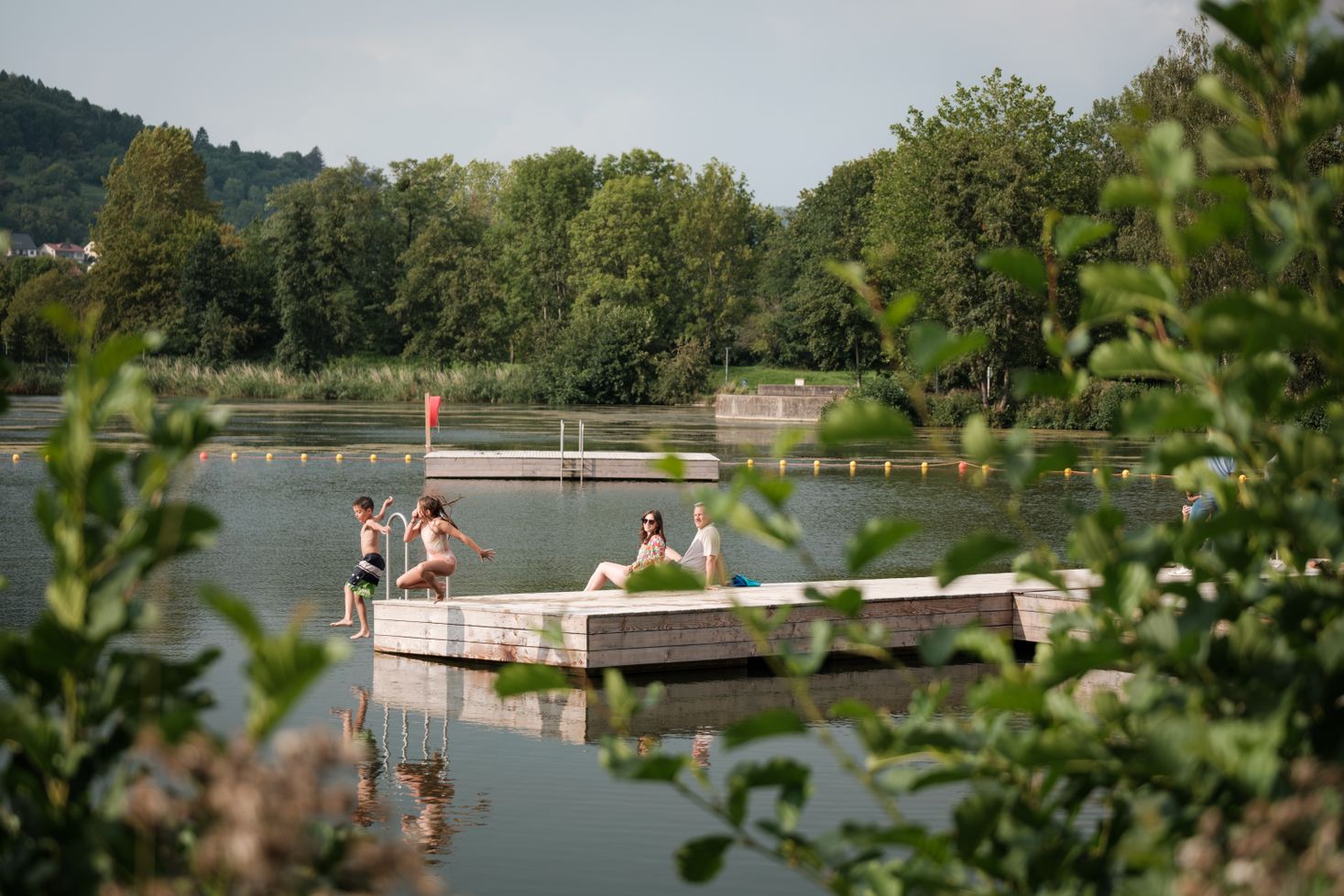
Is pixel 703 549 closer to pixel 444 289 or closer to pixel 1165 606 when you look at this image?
pixel 1165 606

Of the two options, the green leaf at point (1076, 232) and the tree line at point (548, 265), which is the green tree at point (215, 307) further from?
the green leaf at point (1076, 232)

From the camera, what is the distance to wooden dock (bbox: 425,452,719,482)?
102 feet

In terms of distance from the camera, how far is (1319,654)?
84.0 inches

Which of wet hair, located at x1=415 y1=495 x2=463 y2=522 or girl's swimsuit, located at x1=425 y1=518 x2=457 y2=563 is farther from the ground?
wet hair, located at x1=415 y1=495 x2=463 y2=522

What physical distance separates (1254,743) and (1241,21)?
98 centimetres

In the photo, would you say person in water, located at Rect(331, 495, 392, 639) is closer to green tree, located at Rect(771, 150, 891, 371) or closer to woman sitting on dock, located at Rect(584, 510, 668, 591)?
woman sitting on dock, located at Rect(584, 510, 668, 591)

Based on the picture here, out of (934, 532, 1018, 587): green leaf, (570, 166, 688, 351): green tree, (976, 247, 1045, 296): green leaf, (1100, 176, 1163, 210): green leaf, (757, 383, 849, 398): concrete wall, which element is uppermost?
(570, 166, 688, 351): green tree

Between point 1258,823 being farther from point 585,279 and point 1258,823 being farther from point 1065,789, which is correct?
point 585,279

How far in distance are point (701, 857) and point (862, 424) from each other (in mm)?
720

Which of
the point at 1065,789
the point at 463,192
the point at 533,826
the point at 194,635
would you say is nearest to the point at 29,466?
the point at 194,635

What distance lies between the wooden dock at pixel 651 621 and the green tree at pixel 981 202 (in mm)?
40162

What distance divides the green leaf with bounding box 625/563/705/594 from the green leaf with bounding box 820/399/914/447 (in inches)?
10.4

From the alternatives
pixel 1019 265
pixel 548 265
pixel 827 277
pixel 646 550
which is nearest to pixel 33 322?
pixel 548 265

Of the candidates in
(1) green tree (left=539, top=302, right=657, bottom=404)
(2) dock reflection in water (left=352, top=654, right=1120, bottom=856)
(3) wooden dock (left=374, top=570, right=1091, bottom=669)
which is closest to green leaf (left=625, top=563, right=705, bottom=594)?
(2) dock reflection in water (left=352, top=654, right=1120, bottom=856)
